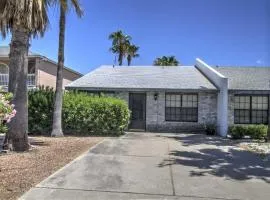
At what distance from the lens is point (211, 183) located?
9.04m

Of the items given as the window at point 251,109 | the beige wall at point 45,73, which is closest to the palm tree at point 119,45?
the beige wall at point 45,73

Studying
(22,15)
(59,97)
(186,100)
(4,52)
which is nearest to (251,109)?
(186,100)

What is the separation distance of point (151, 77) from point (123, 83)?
92.7 inches

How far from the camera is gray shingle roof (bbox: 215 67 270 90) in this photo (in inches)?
897

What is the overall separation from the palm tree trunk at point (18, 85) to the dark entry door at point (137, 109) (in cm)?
1125

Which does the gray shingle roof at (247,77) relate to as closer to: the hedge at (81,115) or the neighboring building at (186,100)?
the neighboring building at (186,100)

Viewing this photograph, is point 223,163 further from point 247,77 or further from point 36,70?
point 36,70

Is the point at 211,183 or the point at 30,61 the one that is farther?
the point at 30,61

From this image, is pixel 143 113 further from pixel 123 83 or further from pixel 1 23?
pixel 1 23

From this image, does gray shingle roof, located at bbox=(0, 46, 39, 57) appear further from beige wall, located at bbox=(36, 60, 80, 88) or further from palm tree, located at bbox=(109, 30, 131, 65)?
palm tree, located at bbox=(109, 30, 131, 65)

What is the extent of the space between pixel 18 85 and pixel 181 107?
1242 cm

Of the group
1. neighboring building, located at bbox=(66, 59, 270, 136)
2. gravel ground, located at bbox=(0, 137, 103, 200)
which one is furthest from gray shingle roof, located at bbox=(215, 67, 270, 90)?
gravel ground, located at bbox=(0, 137, 103, 200)

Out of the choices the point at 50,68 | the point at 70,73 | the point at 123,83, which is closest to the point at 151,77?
the point at 123,83

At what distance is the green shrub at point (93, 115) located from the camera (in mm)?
19125
